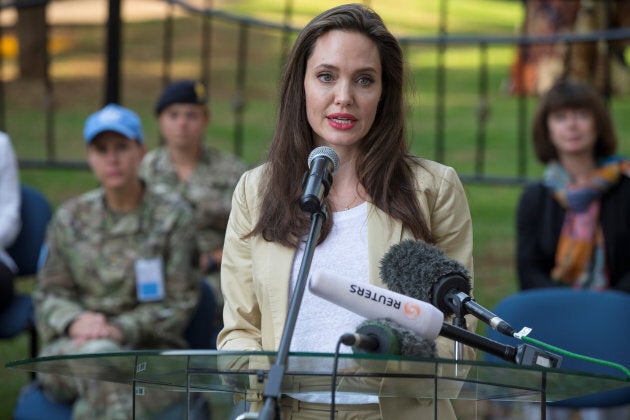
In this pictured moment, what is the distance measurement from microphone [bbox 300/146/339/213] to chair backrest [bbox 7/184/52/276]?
3918 millimetres

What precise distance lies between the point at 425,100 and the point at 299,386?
12356 millimetres

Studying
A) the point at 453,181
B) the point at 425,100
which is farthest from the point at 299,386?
the point at 425,100

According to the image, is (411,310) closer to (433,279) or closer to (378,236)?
(433,279)

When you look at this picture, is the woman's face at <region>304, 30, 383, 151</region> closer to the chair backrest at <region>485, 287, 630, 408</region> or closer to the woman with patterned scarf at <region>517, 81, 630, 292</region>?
the chair backrest at <region>485, 287, 630, 408</region>

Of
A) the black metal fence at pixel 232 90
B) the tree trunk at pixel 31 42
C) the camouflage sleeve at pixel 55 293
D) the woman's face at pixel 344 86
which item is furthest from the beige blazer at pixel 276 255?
the tree trunk at pixel 31 42

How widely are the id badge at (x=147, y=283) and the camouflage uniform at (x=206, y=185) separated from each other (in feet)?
2.91

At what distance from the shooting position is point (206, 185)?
6352mm

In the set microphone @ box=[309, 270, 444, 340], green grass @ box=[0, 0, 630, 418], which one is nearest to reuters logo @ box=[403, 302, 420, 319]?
microphone @ box=[309, 270, 444, 340]

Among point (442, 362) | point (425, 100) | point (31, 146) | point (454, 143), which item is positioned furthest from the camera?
point (425, 100)

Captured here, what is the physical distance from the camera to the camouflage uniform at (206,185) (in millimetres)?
6262

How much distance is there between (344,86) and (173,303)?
260 cm

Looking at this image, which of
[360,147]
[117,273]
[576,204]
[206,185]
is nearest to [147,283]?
[117,273]

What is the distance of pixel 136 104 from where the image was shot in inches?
494

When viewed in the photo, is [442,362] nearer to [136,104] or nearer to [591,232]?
[591,232]
